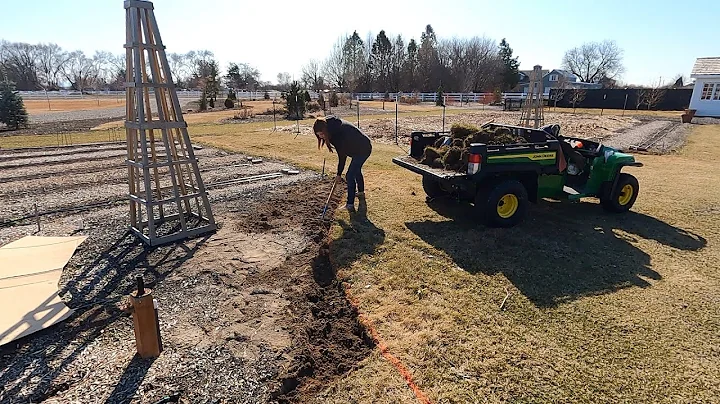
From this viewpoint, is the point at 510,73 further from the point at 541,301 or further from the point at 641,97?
the point at 541,301

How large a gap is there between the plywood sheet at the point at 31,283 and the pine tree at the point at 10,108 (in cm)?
1958

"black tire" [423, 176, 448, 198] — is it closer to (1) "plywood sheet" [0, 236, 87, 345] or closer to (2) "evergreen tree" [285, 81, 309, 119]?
(1) "plywood sheet" [0, 236, 87, 345]

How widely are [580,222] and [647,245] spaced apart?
0.94m

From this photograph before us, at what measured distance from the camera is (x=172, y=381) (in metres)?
2.79

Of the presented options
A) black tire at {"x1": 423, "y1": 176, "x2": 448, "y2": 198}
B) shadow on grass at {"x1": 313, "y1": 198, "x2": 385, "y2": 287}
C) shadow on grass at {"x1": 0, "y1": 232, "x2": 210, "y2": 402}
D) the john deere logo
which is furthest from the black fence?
shadow on grass at {"x1": 0, "y1": 232, "x2": 210, "y2": 402}

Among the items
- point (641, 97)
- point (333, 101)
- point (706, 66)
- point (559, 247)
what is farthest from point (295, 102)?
point (641, 97)

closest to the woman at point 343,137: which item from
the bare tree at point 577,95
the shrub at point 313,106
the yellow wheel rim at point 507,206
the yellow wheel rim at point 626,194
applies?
the yellow wheel rim at point 507,206

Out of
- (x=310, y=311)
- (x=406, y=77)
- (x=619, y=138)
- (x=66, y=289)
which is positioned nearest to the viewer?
(x=310, y=311)

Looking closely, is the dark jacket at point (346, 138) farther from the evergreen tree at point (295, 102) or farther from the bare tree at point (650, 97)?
the bare tree at point (650, 97)

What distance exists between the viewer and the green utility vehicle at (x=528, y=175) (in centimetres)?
524

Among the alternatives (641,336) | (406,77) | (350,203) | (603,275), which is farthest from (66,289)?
(406,77)

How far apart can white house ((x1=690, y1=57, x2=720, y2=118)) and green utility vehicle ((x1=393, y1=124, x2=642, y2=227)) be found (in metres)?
30.5

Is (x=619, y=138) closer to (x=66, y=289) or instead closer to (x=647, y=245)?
(x=647, y=245)

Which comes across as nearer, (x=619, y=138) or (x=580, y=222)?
(x=580, y=222)
